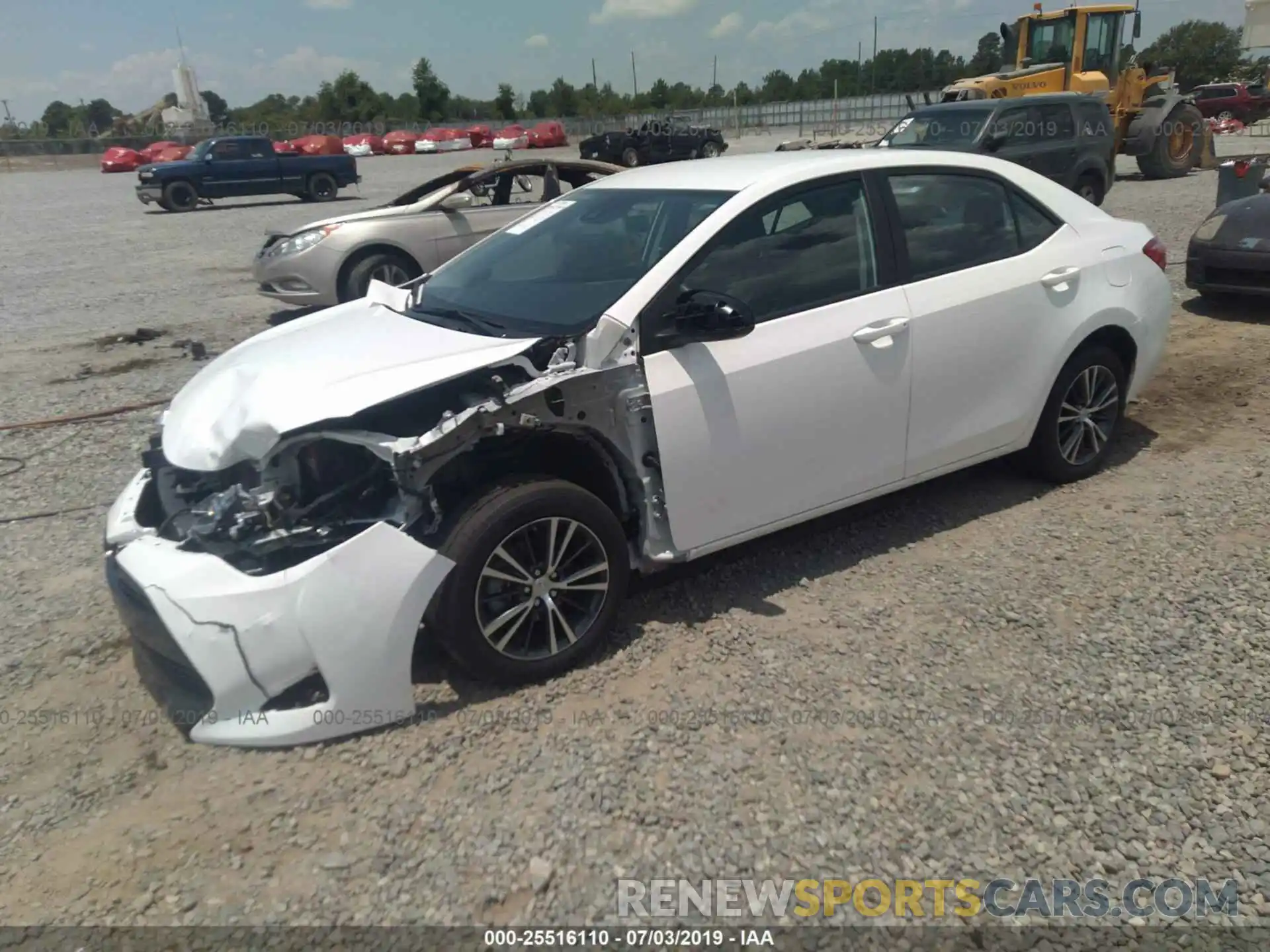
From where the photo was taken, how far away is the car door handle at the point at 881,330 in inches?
152

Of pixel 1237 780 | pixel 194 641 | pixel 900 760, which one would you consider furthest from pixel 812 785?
pixel 194 641

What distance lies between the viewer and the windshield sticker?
4.57 metres

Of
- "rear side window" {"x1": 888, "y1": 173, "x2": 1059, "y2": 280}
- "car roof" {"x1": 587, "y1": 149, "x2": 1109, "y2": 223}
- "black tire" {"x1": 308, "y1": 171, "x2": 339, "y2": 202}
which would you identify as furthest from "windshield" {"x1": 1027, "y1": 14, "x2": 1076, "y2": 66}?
"black tire" {"x1": 308, "y1": 171, "x2": 339, "y2": 202}

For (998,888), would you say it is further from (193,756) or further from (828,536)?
(193,756)

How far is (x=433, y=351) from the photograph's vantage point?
11.5ft

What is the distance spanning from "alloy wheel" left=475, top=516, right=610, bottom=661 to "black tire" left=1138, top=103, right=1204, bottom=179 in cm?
1972

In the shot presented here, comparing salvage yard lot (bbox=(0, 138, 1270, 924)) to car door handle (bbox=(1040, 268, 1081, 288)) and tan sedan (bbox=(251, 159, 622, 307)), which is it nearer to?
car door handle (bbox=(1040, 268, 1081, 288))

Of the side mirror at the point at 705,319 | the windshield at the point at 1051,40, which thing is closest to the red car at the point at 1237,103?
the windshield at the point at 1051,40

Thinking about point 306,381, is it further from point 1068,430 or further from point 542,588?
point 1068,430

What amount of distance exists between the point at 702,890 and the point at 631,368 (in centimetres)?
178

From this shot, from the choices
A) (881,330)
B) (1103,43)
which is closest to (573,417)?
(881,330)

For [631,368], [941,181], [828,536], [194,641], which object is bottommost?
[828,536]

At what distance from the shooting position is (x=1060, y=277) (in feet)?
14.8

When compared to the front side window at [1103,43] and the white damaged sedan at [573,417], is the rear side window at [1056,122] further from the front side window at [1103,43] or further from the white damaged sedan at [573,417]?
the white damaged sedan at [573,417]
